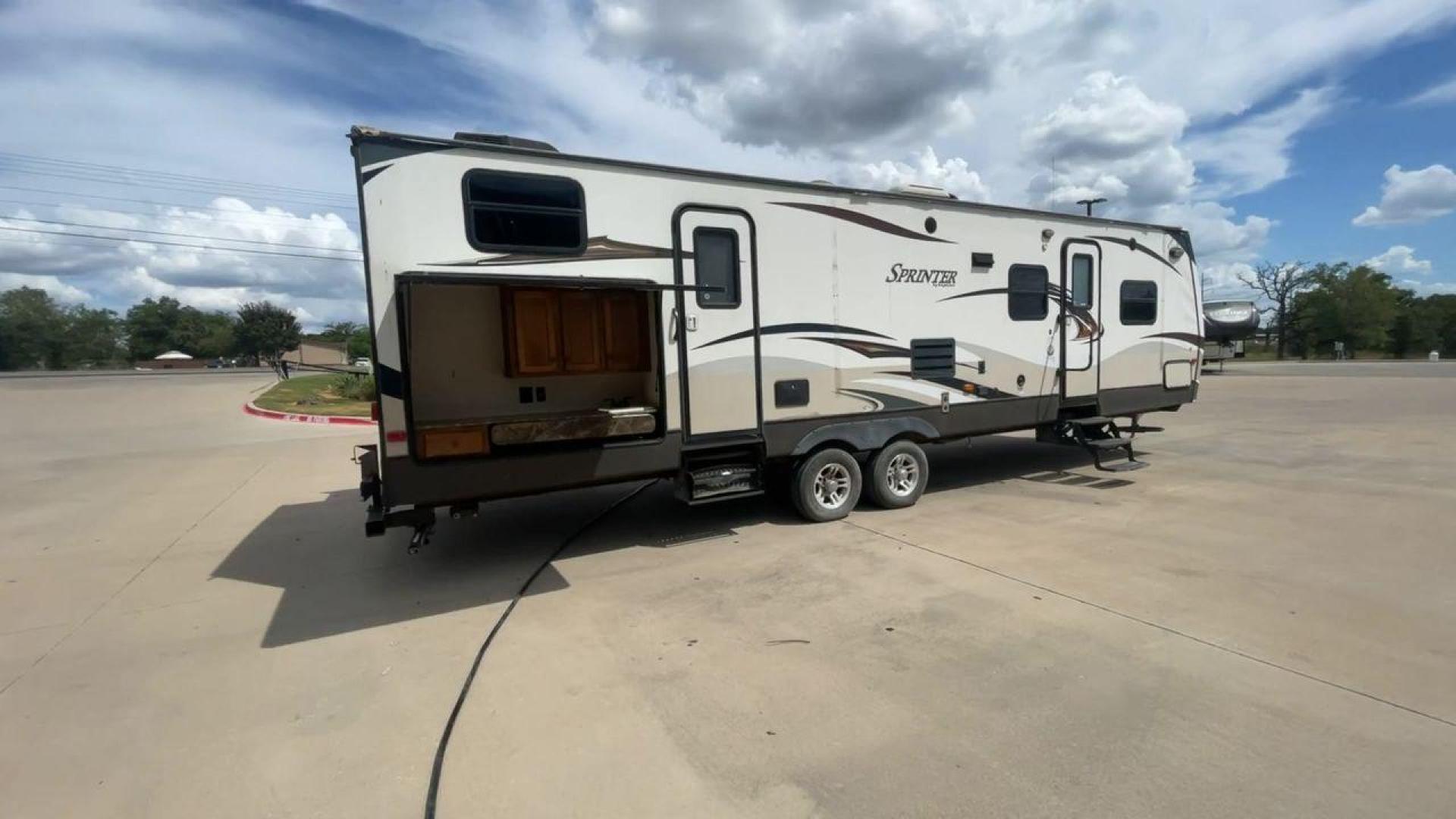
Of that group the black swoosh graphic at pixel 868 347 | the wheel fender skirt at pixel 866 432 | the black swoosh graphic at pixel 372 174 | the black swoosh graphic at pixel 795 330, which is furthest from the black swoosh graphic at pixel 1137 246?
the black swoosh graphic at pixel 372 174

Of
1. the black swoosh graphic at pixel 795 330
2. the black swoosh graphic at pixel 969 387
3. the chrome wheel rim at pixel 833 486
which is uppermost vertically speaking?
the black swoosh graphic at pixel 795 330

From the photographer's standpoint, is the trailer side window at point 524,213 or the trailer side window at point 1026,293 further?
the trailer side window at point 1026,293

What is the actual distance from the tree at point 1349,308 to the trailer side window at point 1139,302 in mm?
70897

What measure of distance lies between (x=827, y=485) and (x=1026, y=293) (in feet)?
11.6

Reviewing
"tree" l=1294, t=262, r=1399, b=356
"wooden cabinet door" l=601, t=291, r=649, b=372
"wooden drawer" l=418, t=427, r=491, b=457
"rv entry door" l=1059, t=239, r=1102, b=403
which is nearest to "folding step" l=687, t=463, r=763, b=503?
"wooden cabinet door" l=601, t=291, r=649, b=372

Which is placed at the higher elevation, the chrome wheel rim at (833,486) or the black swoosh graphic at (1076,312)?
the black swoosh graphic at (1076,312)

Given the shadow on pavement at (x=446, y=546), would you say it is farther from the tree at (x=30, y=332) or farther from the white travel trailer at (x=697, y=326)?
the tree at (x=30, y=332)

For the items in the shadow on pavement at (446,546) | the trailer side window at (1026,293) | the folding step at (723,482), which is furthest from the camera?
the trailer side window at (1026,293)

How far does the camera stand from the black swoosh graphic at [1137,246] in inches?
343

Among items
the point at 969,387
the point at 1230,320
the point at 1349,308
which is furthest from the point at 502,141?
the point at 1349,308

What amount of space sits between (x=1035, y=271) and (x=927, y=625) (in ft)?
17.7

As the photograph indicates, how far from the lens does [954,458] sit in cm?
1051

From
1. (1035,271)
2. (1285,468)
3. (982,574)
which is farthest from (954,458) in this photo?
(982,574)

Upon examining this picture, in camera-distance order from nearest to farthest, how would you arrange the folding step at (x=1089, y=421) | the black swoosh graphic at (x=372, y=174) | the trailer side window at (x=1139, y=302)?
the black swoosh graphic at (x=372, y=174)
the folding step at (x=1089, y=421)
the trailer side window at (x=1139, y=302)
